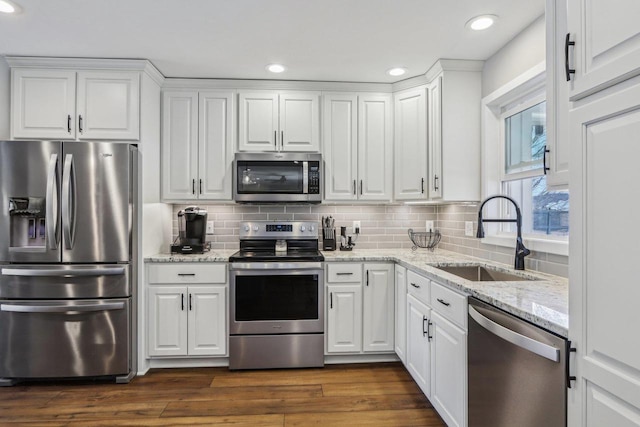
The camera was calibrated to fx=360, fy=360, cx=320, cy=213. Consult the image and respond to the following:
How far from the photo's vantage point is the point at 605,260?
0.93 m

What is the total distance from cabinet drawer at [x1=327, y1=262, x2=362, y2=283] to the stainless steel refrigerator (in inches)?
61.0

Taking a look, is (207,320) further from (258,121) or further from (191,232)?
(258,121)

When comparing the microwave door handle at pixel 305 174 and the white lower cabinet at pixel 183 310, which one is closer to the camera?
the white lower cabinet at pixel 183 310

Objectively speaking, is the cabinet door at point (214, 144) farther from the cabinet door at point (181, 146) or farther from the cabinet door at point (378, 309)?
the cabinet door at point (378, 309)

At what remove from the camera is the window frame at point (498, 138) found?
2.30 m

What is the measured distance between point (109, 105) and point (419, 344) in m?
2.89

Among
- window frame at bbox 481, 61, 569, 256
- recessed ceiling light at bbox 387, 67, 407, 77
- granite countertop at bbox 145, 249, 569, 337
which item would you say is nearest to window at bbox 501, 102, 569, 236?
window frame at bbox 481, 61, 569, 256

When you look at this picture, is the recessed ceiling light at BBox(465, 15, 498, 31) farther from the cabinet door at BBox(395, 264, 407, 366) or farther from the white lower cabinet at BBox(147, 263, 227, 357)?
the white lower cabinet at BBox(147, 263, 227, 357)

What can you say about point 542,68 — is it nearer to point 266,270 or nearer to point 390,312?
point 390,312

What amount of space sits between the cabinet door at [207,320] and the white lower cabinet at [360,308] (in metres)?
0.85

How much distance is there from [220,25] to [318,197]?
1.50 metres

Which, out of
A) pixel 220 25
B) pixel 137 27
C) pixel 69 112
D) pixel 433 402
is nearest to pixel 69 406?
pixel 69 112

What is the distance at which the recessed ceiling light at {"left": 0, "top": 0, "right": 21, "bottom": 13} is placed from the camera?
79.7 inches

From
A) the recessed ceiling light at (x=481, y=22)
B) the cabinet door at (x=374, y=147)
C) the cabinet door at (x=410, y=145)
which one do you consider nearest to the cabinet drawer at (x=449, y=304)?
the cabinet door at (x=410, y=145)
